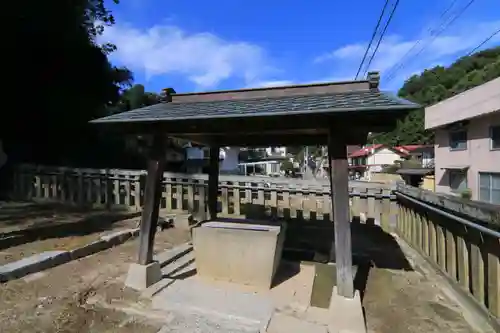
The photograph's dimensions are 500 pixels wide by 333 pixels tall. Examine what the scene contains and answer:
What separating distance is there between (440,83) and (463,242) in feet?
142

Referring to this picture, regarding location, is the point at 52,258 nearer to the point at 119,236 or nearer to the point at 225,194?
the point at 119,236

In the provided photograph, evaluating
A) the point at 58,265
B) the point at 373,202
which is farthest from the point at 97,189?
the point at 373,202

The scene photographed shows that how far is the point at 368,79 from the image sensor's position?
3.36 meters

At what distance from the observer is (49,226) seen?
601cm

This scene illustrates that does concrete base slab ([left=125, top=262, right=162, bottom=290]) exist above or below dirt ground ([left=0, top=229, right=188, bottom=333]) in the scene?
above

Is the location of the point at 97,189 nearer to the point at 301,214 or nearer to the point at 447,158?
the point at 301,214

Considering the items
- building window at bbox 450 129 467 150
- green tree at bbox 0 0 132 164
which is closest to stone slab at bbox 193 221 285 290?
green tree at bbox 0 0 132 164

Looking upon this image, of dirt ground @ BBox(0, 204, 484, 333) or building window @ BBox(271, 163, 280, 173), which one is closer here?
dirt ground @ BBox(0, 204, 484, 333)

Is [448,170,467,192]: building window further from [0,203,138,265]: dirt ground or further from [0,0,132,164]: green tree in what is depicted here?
[0,0,132,164]: green tree

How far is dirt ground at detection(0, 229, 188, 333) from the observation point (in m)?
2.65

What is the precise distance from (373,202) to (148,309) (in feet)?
15.3

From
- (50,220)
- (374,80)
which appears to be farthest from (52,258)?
(374,80)

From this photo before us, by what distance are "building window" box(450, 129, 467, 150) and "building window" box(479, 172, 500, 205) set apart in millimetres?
2284

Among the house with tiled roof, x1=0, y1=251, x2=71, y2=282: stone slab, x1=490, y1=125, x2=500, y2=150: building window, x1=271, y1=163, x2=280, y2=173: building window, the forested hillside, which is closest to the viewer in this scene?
x1=0, y1=251, x2=71, y2=282: stone slab
